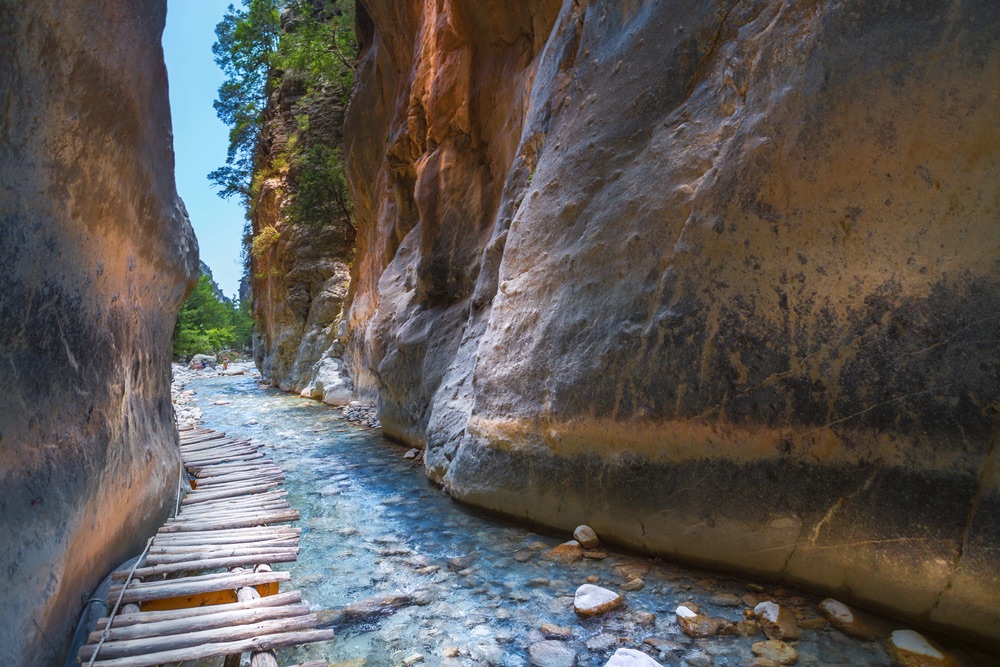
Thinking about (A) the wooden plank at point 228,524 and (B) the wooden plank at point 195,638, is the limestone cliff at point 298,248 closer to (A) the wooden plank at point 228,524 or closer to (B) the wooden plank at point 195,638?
(A) the wooden plank at point 228,524

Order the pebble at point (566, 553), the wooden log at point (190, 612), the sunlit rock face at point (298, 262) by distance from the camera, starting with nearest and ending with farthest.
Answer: the wooden log at point (190, 612) < the pebble at point (566, 553) < the sunlit rock face at point (298, 262)

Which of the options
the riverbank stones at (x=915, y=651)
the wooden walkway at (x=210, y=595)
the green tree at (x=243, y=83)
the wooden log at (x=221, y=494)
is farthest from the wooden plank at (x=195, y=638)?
the green tree at (x=243, y=83)

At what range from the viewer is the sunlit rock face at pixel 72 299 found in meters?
2.40

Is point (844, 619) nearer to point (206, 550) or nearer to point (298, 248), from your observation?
point (206, 550)

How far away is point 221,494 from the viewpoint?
5215 mm

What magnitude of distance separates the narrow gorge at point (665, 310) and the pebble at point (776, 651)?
47 centimetres

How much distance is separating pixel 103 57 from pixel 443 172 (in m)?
6.17

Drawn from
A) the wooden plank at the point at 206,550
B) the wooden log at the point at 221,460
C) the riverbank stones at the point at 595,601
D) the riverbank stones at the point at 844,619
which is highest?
the riverbank stones at the point at 844,619

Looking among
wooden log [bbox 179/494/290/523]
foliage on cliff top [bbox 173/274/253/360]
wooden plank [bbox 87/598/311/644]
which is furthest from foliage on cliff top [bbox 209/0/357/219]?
wooden plank [bbox 87/598/311/644]

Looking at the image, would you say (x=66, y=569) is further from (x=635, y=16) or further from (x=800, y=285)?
(x=635, y=16)

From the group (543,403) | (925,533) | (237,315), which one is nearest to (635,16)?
(543,403)

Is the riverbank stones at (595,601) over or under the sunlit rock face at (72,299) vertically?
under

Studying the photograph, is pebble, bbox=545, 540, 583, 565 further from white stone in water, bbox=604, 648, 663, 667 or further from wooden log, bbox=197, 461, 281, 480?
wooden log, bbox=197, 461, 281, 480

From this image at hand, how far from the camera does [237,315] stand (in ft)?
151
